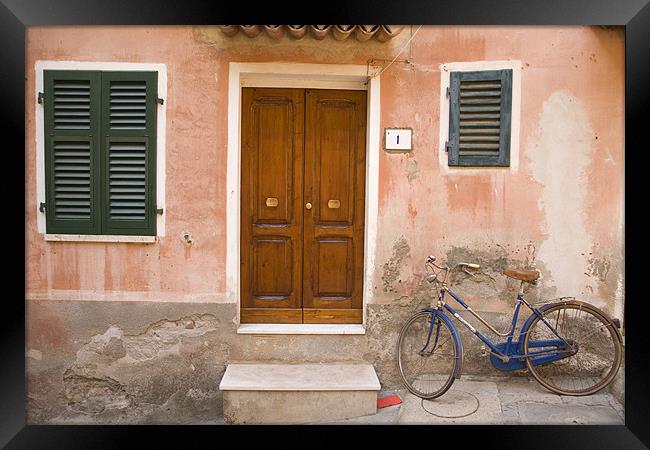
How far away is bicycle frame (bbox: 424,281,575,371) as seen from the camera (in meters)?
3.85

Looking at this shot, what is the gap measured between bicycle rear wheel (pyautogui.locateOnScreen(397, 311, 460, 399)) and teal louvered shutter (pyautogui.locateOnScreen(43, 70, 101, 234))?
2.80 m

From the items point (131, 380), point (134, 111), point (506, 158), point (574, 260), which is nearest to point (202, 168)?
point (134, 111)

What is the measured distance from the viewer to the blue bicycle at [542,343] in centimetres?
381

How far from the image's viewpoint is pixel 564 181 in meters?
3.93

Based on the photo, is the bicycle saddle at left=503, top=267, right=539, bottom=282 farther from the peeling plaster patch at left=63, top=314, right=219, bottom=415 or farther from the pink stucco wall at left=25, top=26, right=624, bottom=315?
the peeling plaster patch at left=63, top=314, right=219, bottom=415

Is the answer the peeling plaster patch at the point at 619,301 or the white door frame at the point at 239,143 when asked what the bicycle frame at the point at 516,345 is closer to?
the peeling plaster patch at the point at 619,301

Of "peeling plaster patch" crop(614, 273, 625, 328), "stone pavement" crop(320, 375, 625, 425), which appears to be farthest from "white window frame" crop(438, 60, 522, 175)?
"stone pavement" crop(320, 375, 625, 425)

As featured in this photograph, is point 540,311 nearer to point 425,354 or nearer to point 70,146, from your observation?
point 425,354

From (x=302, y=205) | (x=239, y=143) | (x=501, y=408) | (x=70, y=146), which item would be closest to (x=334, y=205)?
(x=302, y=205)

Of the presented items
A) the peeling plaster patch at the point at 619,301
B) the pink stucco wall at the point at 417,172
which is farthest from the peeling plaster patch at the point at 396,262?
the peeling plaster patch at the point at 619,301

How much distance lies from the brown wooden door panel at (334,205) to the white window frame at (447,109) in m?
0.67

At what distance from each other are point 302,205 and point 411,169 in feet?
3.25

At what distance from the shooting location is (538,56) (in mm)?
3926
